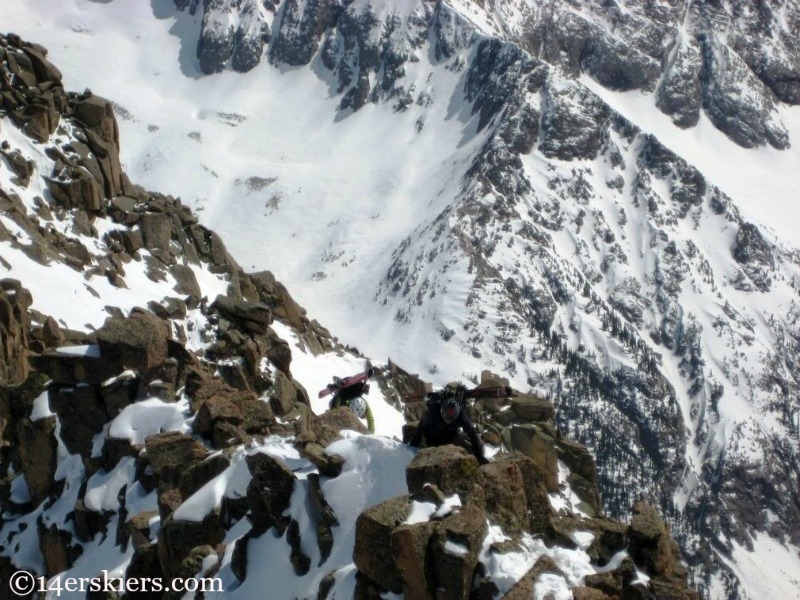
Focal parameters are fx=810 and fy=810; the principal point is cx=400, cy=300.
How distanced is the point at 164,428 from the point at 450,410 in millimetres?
9278

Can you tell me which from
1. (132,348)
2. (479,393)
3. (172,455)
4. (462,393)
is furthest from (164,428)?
(479,393)

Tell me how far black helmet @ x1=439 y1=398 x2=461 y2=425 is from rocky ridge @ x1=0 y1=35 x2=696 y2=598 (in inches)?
58.6

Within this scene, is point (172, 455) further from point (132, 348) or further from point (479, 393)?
point (479, 393)

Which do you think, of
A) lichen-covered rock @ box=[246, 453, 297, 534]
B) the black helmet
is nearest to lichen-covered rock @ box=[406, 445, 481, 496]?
the black helmet

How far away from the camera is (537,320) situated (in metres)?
180

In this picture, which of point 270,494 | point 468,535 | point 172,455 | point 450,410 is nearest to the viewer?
point 468,535

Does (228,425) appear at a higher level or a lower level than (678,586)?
lower

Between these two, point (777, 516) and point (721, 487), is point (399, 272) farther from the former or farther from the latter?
point (777, 516)

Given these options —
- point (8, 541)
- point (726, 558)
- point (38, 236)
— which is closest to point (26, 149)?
point (38, 236)

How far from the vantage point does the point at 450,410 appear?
674 inches

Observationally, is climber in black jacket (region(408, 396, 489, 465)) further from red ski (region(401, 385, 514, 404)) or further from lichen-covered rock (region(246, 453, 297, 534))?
lichen-covered rock (region(246, 453, 297, 534))

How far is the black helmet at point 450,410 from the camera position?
56.0 feet

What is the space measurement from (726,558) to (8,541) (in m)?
168

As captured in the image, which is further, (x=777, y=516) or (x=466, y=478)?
(x=777, y=516)
